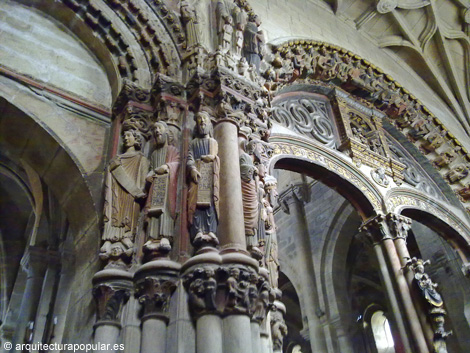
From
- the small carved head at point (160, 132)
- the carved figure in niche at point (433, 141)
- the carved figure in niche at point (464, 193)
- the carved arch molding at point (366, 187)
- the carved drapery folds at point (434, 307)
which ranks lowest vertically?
the carved drapery folds at point (434, 307)

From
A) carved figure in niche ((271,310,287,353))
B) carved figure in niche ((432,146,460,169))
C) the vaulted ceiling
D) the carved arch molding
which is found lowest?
carved figure in niche ((271,310,287,353))

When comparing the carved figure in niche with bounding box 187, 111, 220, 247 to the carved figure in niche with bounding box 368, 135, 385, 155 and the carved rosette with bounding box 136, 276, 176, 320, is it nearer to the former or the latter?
the carved rosette with bounding box 136, 276, 176, 320

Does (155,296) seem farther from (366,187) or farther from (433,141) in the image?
(433,141)

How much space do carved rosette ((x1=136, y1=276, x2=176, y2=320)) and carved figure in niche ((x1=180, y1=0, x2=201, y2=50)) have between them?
285 centimetres

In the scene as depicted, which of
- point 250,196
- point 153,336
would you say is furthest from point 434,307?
point 153,336

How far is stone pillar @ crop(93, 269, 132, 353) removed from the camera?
3377 mm

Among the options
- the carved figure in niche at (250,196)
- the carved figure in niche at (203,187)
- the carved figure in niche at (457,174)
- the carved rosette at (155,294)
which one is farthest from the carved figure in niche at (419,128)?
the carved rosette at (155,294)

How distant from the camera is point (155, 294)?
3439 mm

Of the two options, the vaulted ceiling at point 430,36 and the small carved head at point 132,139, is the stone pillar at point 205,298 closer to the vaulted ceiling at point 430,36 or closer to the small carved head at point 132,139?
the small carved head at point 132,139

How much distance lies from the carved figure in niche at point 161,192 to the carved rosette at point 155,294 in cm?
25

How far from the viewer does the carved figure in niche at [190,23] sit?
17.6 ft

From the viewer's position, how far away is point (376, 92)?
28.8ft

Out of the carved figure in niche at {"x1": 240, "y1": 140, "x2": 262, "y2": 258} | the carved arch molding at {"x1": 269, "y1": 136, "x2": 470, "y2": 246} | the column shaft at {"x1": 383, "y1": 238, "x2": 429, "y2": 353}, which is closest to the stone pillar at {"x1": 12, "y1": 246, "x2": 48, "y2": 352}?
the carved arch molding at {"x1": 269, "y1": 136, "x2": 470, "y2": 246}

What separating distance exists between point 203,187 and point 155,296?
3.14 ft
